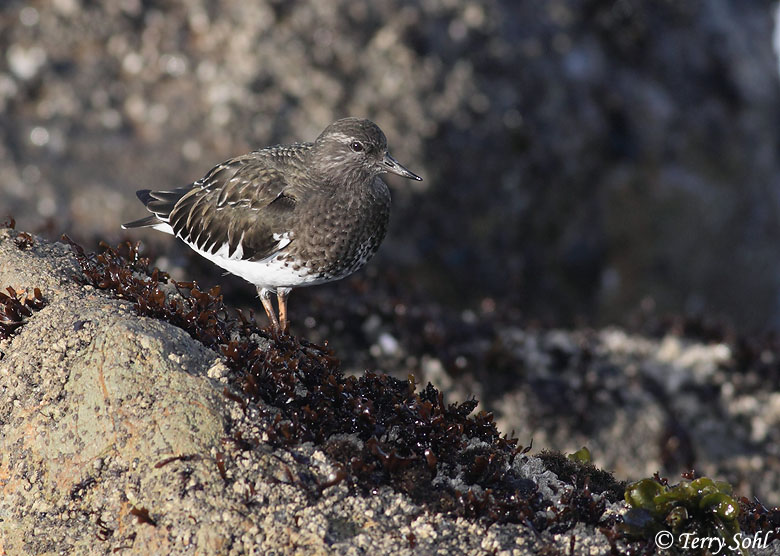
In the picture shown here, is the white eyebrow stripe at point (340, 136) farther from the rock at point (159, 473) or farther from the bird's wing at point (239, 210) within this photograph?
the rock at point (159, 473)

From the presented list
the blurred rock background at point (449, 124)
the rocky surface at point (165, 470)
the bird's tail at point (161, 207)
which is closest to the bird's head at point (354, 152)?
the bird's tail at point (161, 207)

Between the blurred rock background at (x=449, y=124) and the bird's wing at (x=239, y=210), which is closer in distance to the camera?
the bird's wing at (x=239, y=210)

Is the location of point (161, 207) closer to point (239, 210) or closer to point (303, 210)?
point (239, 210)

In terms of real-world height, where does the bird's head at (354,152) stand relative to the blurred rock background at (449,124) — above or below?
below

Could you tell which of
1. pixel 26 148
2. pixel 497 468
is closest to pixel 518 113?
pixel 26 148

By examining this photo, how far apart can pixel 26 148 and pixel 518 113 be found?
9.74m

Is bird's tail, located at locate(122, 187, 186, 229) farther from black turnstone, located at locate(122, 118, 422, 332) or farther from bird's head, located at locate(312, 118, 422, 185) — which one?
bird's head, located at locate(312, 118, 422, 185)

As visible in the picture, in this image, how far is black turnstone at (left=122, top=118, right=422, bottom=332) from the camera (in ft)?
21.8

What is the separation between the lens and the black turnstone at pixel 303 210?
6.64 metres

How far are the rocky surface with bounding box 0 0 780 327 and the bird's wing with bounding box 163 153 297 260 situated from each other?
7.25 meters

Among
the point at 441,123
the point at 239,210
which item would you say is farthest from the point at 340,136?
the point at 441,123

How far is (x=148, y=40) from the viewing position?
624 inches

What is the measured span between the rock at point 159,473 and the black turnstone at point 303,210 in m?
1.23

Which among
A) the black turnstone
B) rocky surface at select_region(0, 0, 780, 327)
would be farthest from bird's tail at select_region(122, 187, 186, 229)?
rocky surface at select_region(0, 0, 780, 327)
